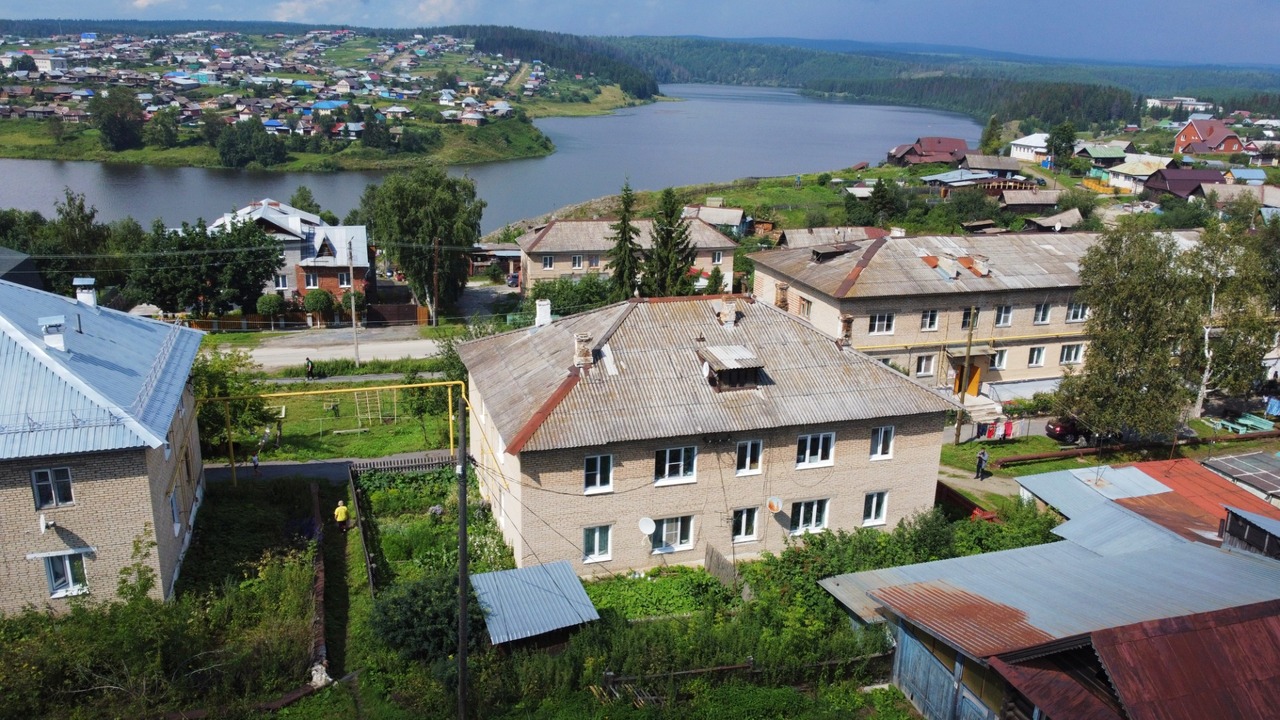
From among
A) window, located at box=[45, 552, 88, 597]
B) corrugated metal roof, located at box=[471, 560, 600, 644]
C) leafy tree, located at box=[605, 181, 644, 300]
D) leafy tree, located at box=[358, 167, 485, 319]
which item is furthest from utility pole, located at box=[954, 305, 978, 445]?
window, located at box=[45, 552, 88, 597]

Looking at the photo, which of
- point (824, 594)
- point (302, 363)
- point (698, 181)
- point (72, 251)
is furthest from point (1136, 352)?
point (698, 181)

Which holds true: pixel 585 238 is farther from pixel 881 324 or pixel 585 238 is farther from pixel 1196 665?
pixel 1196 665

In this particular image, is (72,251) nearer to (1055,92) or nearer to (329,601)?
(329,601)

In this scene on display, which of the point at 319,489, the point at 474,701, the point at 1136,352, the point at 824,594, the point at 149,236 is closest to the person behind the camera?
the point at 474,701

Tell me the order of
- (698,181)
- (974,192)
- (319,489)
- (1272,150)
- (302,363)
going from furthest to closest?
(1272,150)
(698,181)
(974,192)
(302,363)
(319,489)

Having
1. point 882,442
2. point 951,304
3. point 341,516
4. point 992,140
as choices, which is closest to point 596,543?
point 341,516
